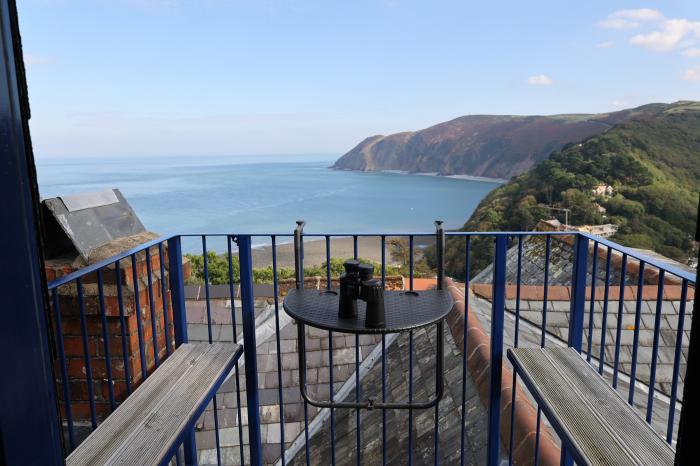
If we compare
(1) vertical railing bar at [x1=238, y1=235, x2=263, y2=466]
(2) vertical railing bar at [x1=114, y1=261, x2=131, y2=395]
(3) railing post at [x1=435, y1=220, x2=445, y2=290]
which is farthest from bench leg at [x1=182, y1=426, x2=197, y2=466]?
(3) railing post at [x1=435, y1=220, x2=445, y2=290]

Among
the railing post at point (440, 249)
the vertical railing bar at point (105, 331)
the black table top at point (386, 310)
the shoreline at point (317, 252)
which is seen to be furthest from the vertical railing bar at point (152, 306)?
the shoreline at point (317, 252)

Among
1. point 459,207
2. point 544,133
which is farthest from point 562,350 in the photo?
point 544,133

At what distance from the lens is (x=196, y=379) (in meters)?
2.13

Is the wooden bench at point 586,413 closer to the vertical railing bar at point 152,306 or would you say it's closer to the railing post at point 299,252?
the railing post at point 299,252

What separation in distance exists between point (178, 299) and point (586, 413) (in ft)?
6.43

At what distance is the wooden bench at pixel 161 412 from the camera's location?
5.25 feet

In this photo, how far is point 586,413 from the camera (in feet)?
5.78

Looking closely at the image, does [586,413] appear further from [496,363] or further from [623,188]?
[623,188]

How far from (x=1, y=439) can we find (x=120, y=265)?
1.50 meters

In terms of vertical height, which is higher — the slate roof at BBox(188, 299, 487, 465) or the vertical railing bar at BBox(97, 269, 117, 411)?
the vertical railing bar at BBox(97, 269, 117, 411)

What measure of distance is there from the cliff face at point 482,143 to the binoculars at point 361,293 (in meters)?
61.4

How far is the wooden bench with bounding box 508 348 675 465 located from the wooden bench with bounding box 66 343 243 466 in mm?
1325

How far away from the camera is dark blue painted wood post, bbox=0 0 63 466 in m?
0.68

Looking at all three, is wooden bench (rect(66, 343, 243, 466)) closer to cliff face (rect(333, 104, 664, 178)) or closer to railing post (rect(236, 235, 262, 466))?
railing post (rect(236, 235, 262, 466))
